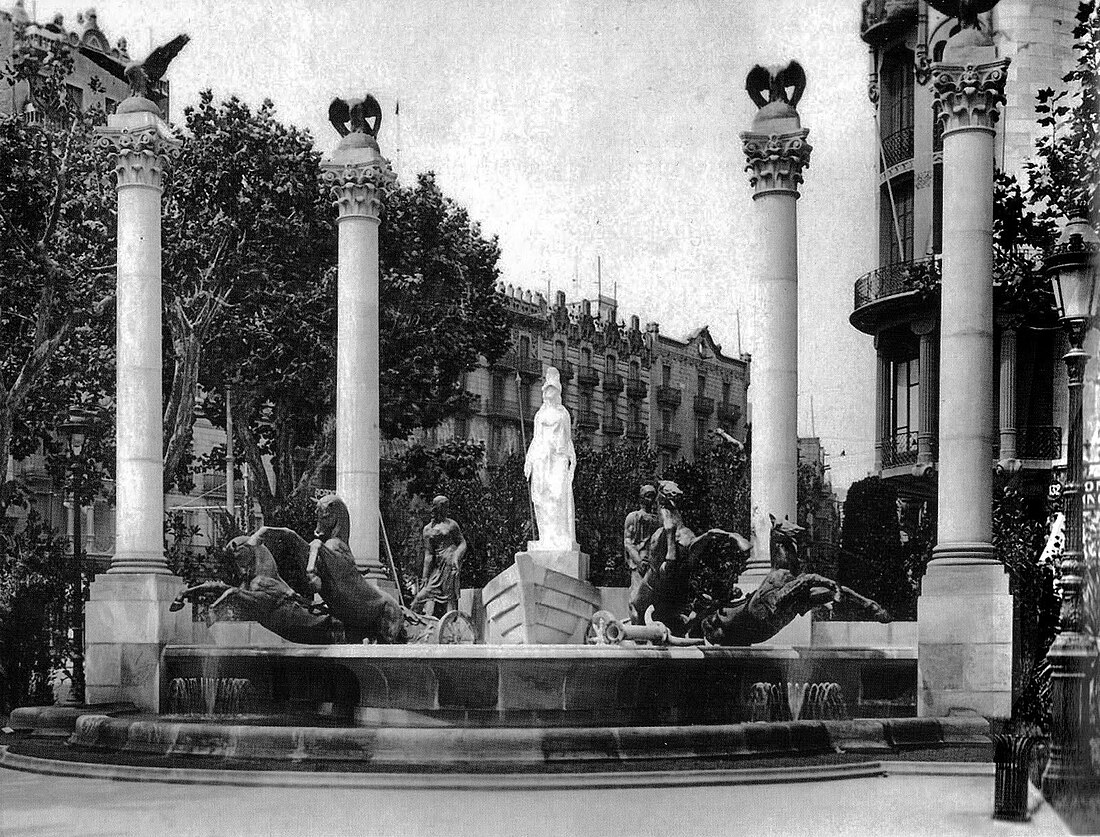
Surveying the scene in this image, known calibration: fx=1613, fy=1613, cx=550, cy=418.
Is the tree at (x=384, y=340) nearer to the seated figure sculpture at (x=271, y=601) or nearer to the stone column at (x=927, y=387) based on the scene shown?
the stone column at (x=927, y=387)

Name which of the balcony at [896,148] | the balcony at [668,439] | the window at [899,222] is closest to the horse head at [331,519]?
the window at [899,222]

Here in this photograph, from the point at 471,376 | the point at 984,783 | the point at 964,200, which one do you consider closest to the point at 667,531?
the point at 984,783

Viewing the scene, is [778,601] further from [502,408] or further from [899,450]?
[502,408]

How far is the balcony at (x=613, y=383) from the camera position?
83062 millimetres

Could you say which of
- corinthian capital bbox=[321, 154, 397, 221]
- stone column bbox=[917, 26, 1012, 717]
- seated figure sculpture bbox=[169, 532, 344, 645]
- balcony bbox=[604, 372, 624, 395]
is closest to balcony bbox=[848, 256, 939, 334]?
corinthian capital bbox=[321, 154, 397, 221]

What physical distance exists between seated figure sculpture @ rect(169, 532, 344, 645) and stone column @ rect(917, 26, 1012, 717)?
932 cm

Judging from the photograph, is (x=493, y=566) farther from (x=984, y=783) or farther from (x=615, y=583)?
(x=984, y=783)

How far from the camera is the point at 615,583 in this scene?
181ft

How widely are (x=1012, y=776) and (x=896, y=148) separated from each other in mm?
37391

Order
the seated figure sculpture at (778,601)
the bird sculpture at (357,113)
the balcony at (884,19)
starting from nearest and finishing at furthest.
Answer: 1. the seated figure sculpture at (778,601)
2. the bird sculpture at (357,113)
3. the balcony at (884,19)

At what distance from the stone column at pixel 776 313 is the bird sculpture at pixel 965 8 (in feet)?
12.3

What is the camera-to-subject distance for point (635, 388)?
8519 centimetres

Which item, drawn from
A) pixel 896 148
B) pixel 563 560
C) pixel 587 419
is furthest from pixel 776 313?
pixel 587 419

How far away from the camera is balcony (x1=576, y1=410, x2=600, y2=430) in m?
78.2
